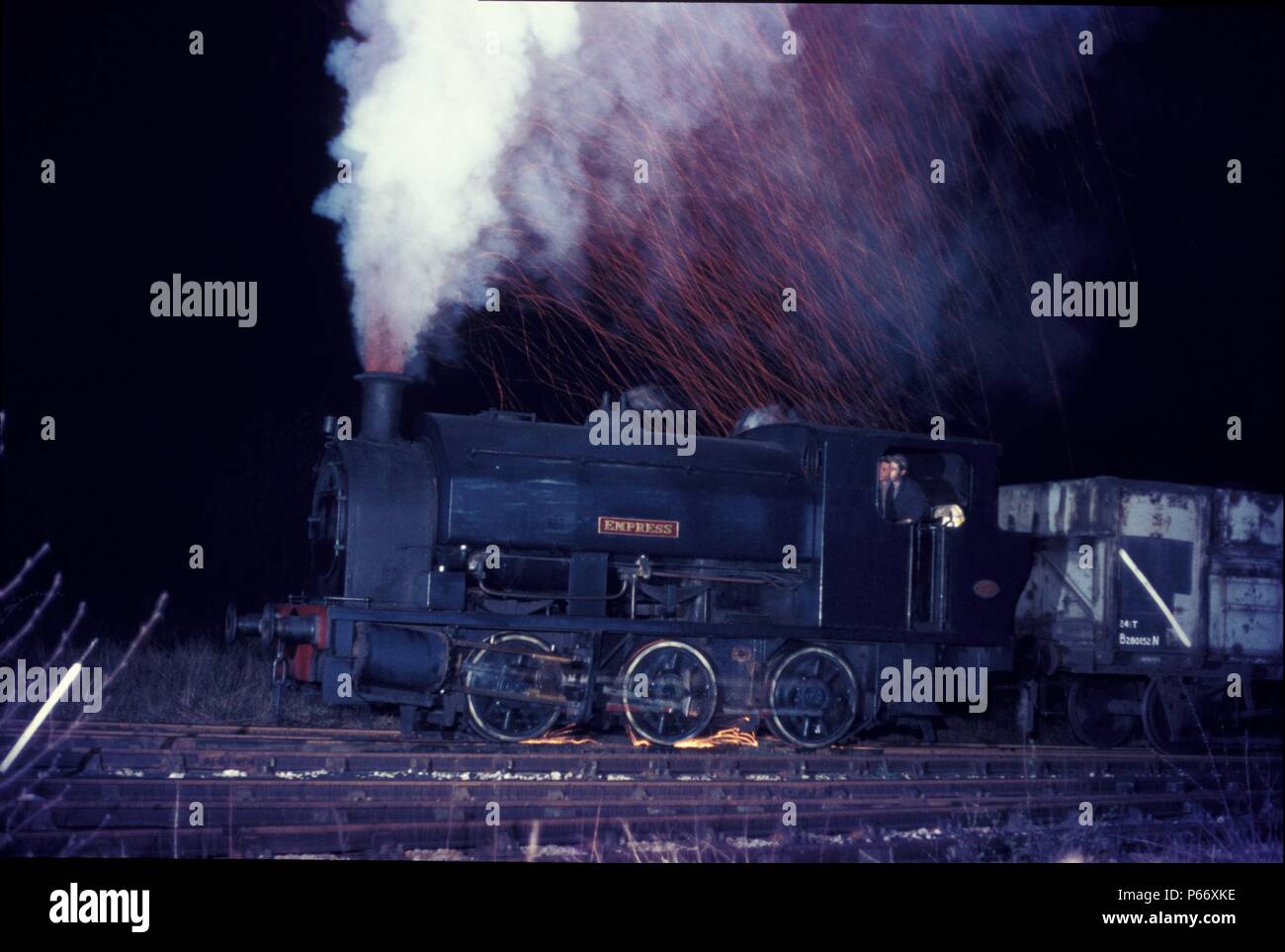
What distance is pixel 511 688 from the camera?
957cm

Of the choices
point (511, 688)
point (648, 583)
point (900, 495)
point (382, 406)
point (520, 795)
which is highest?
point (382, 406)

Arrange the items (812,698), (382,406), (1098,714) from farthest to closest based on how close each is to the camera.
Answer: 1. (1098,714)
2. (812,698)
3. (382,406)

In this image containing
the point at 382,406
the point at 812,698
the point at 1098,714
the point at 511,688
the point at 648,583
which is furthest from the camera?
the point at 1098,714

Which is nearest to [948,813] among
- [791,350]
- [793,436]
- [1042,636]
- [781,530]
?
[781,530]

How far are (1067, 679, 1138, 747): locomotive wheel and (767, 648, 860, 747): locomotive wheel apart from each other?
3409 mm

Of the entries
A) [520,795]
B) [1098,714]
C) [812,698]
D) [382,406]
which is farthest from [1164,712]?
[382,406]

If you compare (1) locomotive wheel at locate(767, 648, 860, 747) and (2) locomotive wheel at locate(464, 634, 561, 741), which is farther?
(1) locomotive wheel at locate(767, 648, 860, 747)

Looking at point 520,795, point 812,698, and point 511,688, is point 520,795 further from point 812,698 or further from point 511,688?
point 812,698

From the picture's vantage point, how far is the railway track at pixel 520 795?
6.68 meters

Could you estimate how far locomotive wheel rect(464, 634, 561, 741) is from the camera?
31.3 ft

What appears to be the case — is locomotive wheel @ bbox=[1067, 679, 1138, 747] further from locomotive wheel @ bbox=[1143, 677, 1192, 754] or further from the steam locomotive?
the steam locomotive

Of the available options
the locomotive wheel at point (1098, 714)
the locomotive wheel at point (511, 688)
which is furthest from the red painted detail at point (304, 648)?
the locomotive wheel at point (1098, 714)

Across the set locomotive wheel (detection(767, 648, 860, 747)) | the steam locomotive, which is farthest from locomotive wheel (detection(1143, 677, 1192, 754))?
locomotive wheel (detection(767, 648, 860, 747))

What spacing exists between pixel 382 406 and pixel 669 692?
3.40m
